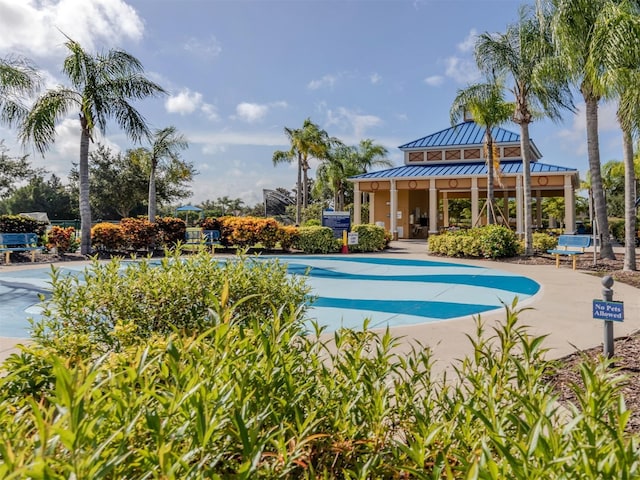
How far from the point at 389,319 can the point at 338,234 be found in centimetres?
1179

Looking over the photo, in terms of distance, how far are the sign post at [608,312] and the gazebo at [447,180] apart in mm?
17576

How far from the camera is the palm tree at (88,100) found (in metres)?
15.2

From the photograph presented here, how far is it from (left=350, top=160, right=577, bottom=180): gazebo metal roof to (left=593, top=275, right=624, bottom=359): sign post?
68.4ft

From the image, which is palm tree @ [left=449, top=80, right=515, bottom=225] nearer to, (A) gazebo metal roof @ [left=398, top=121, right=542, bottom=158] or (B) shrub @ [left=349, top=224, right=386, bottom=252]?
(B) shrub @ [left=349, top=224, right=386, bottom=252]

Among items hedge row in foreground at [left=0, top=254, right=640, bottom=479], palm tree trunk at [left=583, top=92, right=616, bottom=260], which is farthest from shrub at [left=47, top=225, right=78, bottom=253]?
palm tree trunk at [left=583, top=92, right=616, bottom=260]

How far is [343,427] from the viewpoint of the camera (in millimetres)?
1592

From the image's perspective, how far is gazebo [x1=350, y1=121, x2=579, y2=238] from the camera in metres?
23.5

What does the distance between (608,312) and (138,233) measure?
17.5 metres

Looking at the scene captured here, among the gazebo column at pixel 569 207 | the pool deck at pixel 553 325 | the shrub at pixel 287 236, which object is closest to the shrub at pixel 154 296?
the pool deck at pixel 553 325

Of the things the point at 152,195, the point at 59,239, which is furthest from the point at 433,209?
the point at 59,239

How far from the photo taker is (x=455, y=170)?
2548cm

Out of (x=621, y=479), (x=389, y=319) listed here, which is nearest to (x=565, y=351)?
(x=389, y=319)

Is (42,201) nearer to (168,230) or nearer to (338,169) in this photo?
(338,169)

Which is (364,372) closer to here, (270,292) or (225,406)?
(225,406)
